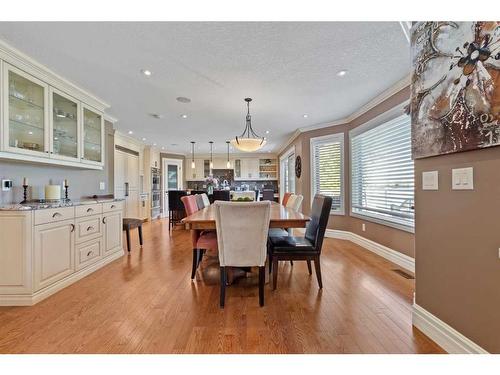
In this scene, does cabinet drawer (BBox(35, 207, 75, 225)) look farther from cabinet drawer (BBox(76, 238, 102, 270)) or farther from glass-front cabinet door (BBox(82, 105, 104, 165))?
glass-front cabinet door (BBox(82, 105, 104, 165))

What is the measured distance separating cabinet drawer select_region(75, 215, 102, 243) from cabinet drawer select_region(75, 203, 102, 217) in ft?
0.17

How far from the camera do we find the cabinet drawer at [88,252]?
9.02 feet

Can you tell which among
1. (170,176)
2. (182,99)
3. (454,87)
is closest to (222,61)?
(182,99)

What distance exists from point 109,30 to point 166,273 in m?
2.53

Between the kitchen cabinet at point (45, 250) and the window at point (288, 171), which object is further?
the window at point (288, 171)

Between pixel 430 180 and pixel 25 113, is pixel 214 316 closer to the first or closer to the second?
pixel 430 180

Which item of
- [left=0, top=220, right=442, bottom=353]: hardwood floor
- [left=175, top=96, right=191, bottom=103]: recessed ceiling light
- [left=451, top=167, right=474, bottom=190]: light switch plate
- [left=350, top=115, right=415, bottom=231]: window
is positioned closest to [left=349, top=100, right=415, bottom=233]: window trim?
[left=350, top=115, right=415, bottom=231]: window

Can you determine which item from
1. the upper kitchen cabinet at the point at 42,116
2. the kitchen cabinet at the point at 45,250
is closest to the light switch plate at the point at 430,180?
the kitchen cabinet at the point at 45,250

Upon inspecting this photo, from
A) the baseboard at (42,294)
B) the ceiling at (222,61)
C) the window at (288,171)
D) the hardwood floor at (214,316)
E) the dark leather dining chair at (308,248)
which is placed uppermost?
the ceiling at (222,61)

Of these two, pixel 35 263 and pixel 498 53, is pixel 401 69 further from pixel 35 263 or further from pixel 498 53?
pixel 35 263

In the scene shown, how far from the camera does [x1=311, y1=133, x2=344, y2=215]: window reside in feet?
15.8

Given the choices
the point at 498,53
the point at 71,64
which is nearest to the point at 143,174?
the point at 71,64

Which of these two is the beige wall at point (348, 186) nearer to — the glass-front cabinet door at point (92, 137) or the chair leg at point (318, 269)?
the chair leg at point (318, 269)

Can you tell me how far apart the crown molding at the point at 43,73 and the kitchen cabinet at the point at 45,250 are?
1.44 m
